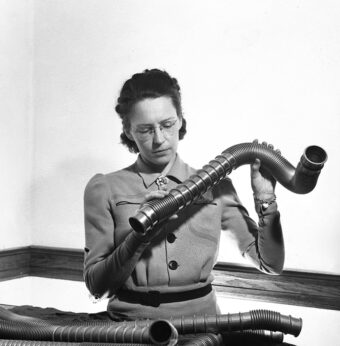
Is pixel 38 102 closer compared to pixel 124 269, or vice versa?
pixel 124 269

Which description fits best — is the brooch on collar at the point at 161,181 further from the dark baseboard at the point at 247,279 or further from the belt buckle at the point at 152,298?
the dark baseboard at the point at 247,279

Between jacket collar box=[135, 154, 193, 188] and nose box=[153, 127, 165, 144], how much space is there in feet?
0.47

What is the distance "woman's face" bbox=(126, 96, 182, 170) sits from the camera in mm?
1800

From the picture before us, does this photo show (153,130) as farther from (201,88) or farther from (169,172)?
(201,88)

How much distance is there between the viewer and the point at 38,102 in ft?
10.6

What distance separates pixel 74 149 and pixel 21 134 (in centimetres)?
31

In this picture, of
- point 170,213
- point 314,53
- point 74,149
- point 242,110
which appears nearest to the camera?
point 170,213

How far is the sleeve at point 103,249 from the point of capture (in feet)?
5.49

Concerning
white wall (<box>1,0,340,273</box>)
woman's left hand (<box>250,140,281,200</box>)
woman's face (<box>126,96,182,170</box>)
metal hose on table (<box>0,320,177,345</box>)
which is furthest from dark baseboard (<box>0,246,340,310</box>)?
metal hose on table (<box>0,320,177,345</box>)

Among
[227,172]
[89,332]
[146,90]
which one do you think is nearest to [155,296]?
[89,332]

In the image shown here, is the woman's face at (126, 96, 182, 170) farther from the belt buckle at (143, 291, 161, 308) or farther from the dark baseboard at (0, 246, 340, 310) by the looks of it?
the dark baseboard at (0, 246, 340, 310)

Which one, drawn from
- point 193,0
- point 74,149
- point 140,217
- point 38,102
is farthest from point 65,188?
point 140,217

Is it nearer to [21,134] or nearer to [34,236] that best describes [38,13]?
[21,134]

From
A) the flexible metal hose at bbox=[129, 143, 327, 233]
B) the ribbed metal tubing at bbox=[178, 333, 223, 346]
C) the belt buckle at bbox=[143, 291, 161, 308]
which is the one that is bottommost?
the ribbed metal tubing at bbox=[178, 333, 223, 346]
